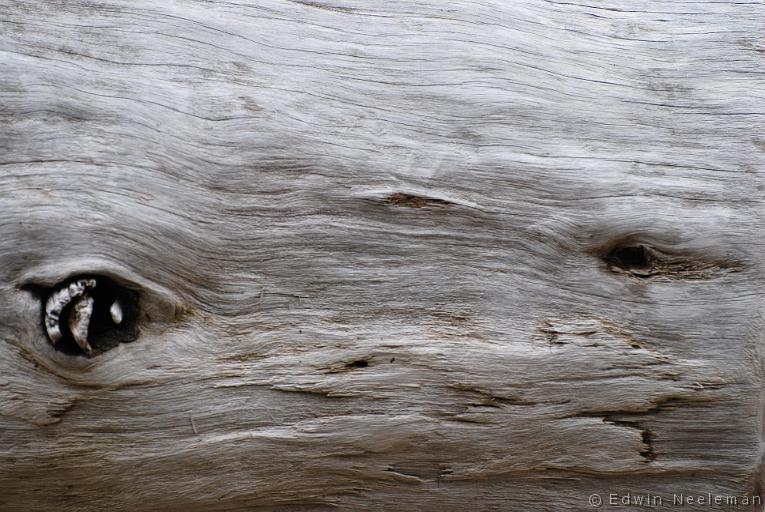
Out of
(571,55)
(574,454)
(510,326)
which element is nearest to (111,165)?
(510,326)

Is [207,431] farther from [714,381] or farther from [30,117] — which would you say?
[714,381]

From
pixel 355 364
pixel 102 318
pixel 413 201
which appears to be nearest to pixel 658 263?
pixel 413 201

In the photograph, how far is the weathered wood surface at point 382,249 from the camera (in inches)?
65.8

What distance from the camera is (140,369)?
1687 millimetres

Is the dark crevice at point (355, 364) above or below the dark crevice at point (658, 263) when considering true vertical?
below

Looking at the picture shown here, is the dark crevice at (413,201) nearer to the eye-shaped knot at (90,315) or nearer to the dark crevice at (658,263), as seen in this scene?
the dark crevice at (658,263)

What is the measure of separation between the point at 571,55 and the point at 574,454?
1.09 m

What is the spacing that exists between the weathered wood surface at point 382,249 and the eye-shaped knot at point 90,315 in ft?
0.11

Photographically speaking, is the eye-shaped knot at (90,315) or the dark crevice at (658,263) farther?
the dark crevice at (658,263)

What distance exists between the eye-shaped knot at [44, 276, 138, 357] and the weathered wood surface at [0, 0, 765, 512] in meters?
0.03

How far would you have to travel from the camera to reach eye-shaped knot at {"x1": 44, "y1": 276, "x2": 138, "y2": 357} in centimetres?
161

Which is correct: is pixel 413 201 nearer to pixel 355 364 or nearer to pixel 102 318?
pixel 355 364

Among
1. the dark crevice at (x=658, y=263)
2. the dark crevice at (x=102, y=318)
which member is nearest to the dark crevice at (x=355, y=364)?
the dark crevice at (x=102, y=318)

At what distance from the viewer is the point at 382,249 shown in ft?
5.78
